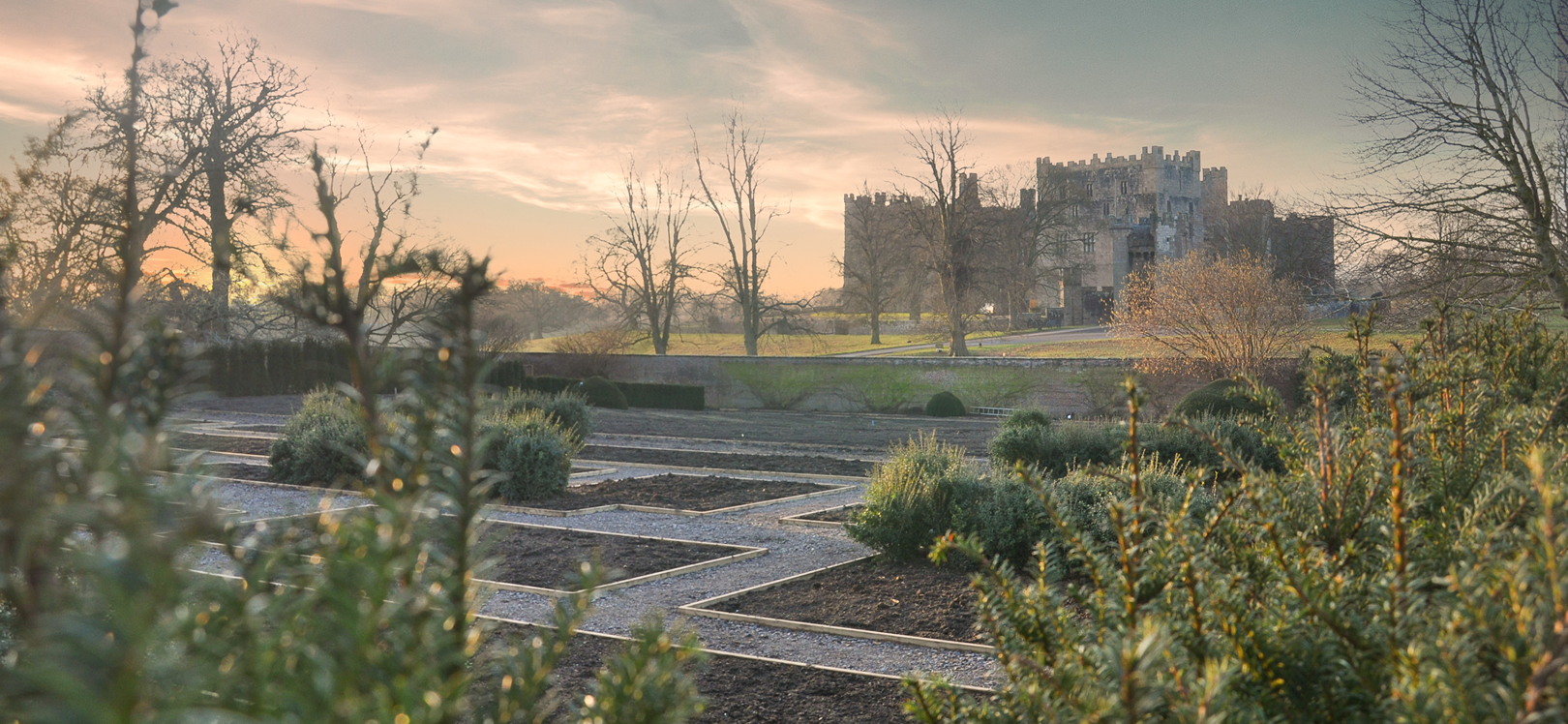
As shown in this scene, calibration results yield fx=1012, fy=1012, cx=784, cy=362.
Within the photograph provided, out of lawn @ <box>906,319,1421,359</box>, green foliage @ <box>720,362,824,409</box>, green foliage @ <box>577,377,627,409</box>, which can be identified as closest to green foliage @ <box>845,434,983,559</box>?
green foliage @ <box>577,377,627,409</box>

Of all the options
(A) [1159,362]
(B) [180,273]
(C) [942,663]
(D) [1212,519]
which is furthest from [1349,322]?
(B) [180,273]

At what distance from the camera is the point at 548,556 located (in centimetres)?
841

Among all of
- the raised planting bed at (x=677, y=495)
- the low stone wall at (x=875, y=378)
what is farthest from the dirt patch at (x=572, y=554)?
the low stone wall at (x=875, y=378)

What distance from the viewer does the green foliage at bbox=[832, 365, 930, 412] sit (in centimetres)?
2994

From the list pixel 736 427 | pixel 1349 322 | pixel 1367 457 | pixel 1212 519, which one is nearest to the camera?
pixel 1212 519

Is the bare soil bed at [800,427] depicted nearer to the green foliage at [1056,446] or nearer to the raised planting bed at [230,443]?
the green foliage at [1056,446]

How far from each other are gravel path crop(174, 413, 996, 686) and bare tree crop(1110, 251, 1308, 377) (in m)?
15.0

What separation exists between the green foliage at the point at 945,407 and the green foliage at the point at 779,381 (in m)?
4.33

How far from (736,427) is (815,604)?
627 inches

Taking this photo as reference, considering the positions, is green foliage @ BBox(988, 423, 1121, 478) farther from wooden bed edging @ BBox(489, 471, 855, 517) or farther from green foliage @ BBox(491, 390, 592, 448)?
green foliage @ BBox(491, 390, 592, 448)

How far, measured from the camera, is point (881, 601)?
276 inches

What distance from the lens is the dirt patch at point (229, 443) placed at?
1599 centimetres

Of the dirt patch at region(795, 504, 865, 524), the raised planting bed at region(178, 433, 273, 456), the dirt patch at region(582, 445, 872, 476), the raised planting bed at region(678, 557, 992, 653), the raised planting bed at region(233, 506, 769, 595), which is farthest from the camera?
the raised planting bed at region(178, 433, 273, 456)

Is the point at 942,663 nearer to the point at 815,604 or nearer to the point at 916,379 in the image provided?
the point at 815,604
